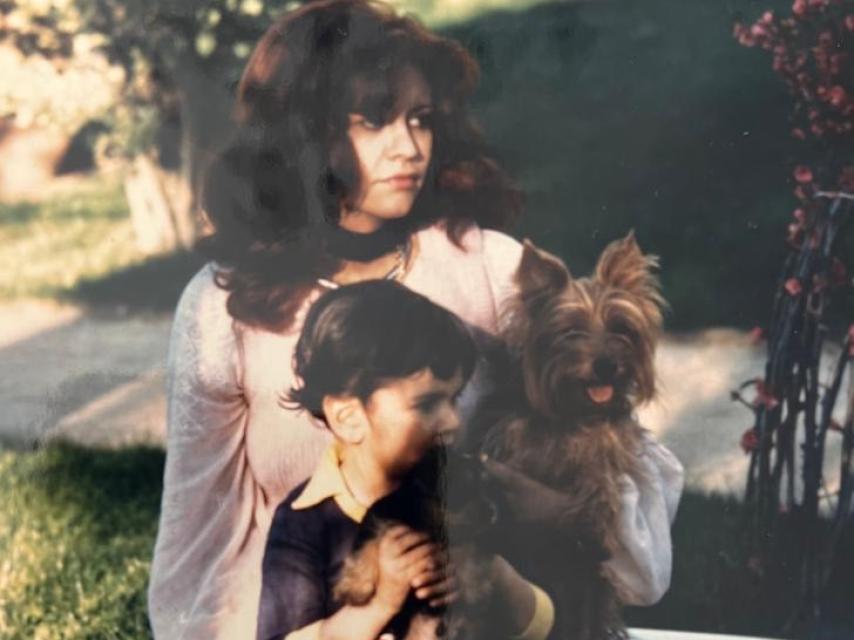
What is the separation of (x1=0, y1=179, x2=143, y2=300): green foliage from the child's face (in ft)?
2.33

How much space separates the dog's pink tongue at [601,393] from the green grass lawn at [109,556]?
0.28 m

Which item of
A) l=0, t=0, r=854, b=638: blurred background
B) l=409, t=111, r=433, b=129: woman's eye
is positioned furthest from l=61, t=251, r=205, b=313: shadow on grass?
l=409, t=111, r=433, b=129: woman's eye

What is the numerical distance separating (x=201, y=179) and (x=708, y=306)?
982mm

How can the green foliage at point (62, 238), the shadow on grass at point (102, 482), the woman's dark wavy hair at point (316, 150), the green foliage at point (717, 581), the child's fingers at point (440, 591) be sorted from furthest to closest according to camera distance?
1. the shadow on grass at point (102, 482)
2. the green foliage at point (62, 238)
3. the green foliage at point (717, 581)
4. the child's fingers at point (440, 591)
5. the woman's dark wavy hair at point (316, 150)

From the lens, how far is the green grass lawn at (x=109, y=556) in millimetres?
3258

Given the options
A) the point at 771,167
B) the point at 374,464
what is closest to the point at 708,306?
the point at 771,167

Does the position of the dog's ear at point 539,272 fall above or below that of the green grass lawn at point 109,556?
above

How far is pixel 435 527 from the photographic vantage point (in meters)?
3.12

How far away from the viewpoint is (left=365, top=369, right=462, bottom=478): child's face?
10.1 feet

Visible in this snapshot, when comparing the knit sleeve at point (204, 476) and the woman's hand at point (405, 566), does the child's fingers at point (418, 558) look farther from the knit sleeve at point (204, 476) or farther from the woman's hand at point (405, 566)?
the knit sleeve at point (204, 476)

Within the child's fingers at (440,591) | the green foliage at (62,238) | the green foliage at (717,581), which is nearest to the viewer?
the child's fingers at (440,591)

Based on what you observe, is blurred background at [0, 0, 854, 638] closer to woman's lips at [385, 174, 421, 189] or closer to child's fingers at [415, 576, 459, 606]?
woman's lips at [385, 174, 421, 189]

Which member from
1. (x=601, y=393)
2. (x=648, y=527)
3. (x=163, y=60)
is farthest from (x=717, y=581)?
(x=163, y=60)

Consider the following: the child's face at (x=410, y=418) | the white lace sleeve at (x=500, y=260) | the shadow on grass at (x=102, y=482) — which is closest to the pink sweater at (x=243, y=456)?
the white lace sleeve at (x=500, y=260)
